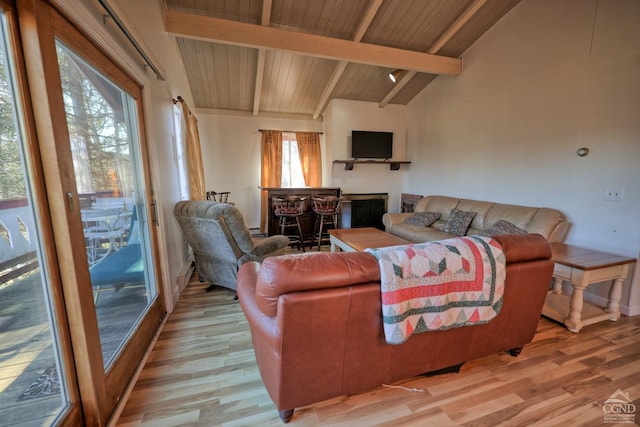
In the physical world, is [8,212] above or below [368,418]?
above

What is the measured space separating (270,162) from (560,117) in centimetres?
467

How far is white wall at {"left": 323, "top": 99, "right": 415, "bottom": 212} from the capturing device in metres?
5.11

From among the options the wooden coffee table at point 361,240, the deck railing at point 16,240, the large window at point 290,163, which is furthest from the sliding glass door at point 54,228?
the large window at point 290,163

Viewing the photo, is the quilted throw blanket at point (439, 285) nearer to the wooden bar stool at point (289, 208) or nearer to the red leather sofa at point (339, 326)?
the red leather sofa at point (339, 326)

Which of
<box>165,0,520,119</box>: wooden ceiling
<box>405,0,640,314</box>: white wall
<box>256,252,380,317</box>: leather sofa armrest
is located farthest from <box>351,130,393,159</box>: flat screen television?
<box>256,252,380,317</box>: leather sofa armrest

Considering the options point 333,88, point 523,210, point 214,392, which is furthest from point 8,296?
point 333,88

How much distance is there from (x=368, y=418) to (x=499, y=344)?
3.22 ft

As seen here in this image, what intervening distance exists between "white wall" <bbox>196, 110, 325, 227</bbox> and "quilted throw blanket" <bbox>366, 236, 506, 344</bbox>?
478 centimetres

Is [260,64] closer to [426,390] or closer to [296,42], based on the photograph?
[296,42]

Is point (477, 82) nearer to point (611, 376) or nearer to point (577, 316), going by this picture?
point (577, 316)

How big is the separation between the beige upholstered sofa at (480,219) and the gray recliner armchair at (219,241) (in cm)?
210

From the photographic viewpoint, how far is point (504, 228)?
3.01 metres

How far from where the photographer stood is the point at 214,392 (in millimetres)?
1495

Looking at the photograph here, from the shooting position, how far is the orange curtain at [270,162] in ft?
17.9
